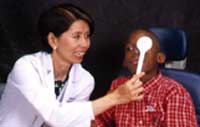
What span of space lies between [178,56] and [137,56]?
283 mm

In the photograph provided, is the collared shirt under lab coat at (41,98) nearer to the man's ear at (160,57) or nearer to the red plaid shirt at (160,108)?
the red plaid shirt at (160,108)

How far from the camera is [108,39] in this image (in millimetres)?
2373

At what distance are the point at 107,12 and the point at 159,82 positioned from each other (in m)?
0.68

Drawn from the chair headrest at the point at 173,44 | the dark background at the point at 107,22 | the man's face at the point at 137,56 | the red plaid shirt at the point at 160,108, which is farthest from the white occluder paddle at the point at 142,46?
the dark background at the point at 107,22

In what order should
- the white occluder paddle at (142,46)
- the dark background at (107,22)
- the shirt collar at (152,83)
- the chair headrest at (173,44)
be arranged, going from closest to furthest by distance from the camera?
the white occluder paddle at (142,46) < the shirt collar at (152,83) < the chair headrest at (173,44) < the dark background at (107,22)

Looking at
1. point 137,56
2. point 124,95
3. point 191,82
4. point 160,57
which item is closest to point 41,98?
point 124,95

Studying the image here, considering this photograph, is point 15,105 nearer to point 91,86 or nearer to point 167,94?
point 91,86

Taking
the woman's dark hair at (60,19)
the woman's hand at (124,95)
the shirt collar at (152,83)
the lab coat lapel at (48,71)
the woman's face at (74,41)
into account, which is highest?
the woman's dark hair at (60,19)

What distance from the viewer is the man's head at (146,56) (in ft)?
5.75

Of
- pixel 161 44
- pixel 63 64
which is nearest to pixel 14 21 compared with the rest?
pixel 63 64

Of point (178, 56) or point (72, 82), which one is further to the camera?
point (178, 56)

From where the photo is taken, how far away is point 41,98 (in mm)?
1617

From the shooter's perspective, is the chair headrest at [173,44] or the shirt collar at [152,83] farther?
the chair headrest at [173,44]

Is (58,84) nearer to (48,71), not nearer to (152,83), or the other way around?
(48,71)
